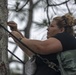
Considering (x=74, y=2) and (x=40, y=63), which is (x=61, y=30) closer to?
(x=40, y=63)

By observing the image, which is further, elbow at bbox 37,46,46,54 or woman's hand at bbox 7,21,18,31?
woman's hand at bbox 7,21,18,31

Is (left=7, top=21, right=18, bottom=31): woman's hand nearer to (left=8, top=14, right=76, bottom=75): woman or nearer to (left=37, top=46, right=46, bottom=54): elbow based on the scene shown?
(left=8, top=14, right=76, bottom=75): woman

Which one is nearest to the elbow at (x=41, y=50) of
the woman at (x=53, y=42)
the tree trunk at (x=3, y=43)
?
the woman at (x=53, y=42)

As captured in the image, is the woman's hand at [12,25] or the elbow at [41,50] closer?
the elbow at [41,50]

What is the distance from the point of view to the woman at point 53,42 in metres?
2.51

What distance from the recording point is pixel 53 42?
252 cm

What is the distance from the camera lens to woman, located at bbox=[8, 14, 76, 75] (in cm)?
251

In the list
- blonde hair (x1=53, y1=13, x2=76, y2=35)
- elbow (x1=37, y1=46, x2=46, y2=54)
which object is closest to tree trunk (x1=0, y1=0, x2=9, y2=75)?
elbow (x1=37, y1=46, x2=46, y2=54)

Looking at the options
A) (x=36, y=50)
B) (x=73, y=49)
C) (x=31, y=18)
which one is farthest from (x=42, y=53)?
(x=31, y=18)

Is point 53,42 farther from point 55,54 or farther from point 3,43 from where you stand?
point 3,43

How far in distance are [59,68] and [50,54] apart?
108mm

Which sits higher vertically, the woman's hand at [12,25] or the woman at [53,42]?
the woman's hand at [12,25]

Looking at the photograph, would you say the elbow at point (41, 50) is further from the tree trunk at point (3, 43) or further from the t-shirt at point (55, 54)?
the tree trunk at point (3, 43)

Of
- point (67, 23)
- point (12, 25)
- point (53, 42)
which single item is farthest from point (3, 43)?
point (67, 23)
